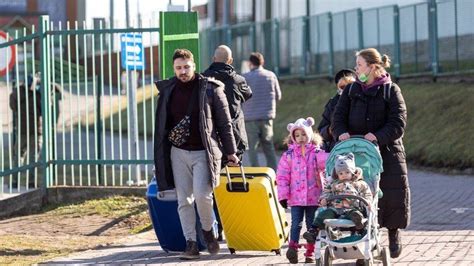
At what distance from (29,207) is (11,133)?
2945 mm

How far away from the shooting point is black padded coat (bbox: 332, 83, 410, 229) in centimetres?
1041

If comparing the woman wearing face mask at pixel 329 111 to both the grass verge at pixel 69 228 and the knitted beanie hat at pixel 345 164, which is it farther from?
the knitted beanie hat at pixel 345 164

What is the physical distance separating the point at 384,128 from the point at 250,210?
1509mm

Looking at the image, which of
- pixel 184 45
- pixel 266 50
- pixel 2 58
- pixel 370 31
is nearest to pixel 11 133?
pixel 2 58

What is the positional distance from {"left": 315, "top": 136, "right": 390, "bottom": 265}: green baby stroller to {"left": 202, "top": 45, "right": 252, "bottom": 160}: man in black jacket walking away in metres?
2.54

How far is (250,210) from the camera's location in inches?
439

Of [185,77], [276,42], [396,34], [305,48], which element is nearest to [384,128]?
[185,77]

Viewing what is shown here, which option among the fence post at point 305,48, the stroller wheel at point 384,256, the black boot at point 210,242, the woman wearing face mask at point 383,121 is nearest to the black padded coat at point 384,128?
the woman wearing face mask at point 383,121

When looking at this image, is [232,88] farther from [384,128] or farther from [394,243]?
[394,243]

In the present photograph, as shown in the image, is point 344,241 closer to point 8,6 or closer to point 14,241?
point 14,241

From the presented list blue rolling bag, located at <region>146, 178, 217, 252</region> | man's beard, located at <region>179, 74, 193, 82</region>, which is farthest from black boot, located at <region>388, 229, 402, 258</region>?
man's beard, located at <region>179, 74, 193, 82</region>

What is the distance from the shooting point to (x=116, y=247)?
1219 cm

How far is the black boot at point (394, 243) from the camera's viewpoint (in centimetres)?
1058

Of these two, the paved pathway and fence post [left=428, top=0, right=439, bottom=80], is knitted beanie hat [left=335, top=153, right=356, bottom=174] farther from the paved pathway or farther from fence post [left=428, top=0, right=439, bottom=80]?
fence post [left=428, top=0, right=439, bottom=80]
